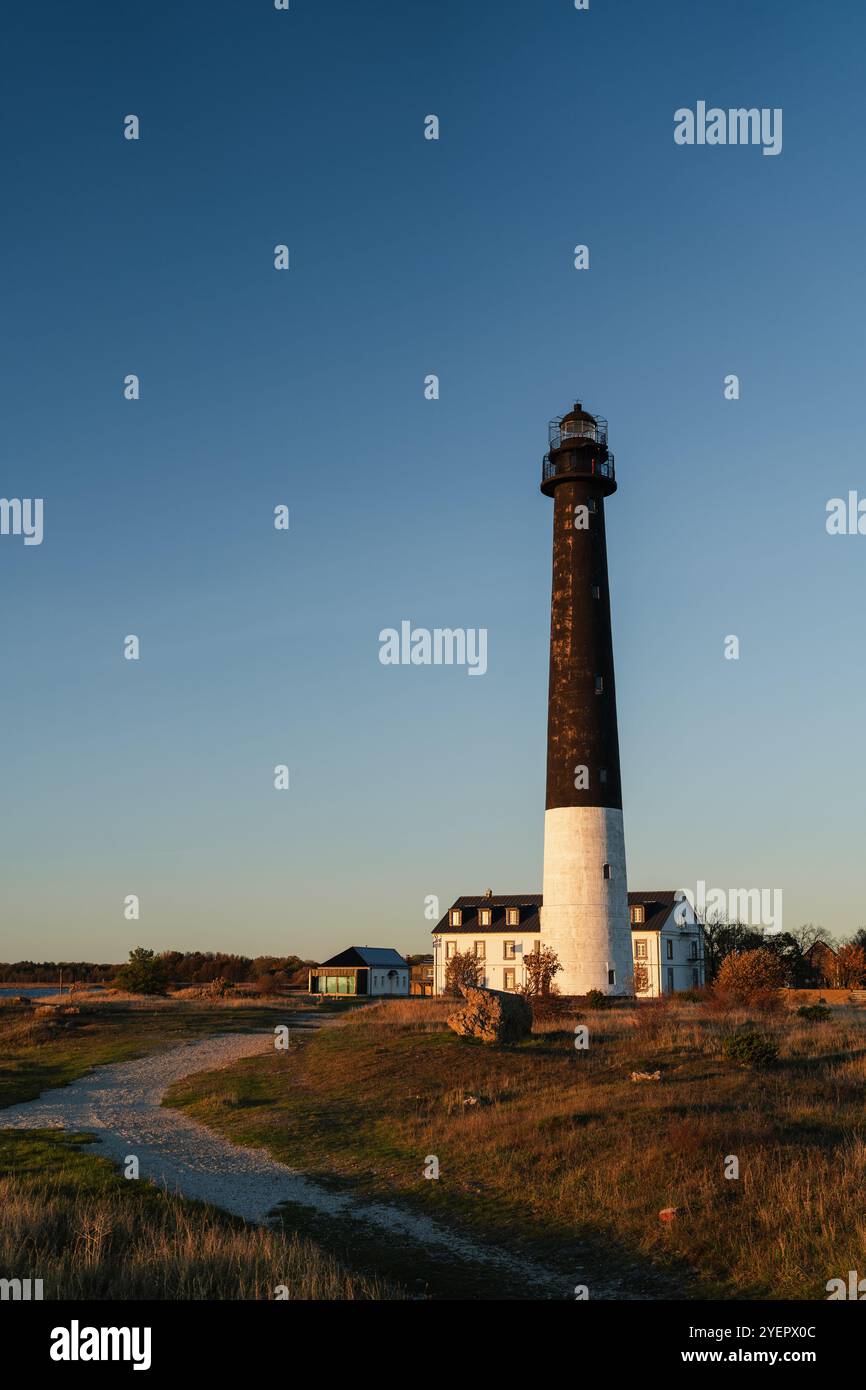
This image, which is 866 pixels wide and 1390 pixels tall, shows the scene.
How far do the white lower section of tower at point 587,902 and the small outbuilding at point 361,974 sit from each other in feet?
109

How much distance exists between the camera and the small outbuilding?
7394cm

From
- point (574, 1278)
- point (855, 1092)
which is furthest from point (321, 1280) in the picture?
point (855, 1092)

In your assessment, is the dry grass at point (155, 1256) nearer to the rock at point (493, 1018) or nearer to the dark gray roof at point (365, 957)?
the rock at point (493, 1018)

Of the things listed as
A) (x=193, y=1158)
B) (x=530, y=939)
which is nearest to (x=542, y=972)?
(x=530, y=939)

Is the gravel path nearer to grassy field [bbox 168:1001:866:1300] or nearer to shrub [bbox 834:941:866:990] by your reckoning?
grassy field [bbox 168:1001:866:1300]

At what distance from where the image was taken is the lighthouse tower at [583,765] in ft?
138

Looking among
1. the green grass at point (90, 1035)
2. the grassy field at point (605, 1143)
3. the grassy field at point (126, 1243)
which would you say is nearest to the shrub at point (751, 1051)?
the grassy field at point (605, 1143)

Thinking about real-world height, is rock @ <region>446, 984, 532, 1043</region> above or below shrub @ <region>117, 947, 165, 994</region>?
above

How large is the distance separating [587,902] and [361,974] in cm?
3605

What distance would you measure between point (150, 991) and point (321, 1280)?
60.3 meters

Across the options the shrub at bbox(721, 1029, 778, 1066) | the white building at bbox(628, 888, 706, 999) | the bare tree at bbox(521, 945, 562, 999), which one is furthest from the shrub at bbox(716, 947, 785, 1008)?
the shrub at bbox(721, 1029, 778, 1066)

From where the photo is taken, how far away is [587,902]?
4206cm

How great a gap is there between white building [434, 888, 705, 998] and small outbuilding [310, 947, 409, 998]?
726 centimetres
